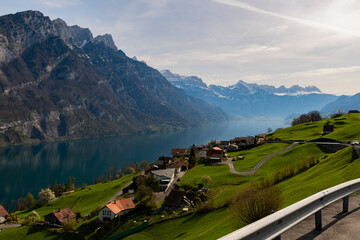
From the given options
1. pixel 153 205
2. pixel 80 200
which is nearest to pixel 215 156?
pixel 153 205

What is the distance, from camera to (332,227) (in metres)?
10.1

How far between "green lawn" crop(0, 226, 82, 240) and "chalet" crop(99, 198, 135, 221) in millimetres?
8238

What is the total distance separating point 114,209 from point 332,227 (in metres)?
65.7

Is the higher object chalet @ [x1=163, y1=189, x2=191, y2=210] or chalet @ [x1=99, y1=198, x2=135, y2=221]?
chalet @ [x1=163, y1=189, x2=191, y2=210]

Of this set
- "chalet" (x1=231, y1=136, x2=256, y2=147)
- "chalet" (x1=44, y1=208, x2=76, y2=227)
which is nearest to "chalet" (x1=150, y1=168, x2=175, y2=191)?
"chalet" (x1=44, y1=208, x2=76, y2=227)

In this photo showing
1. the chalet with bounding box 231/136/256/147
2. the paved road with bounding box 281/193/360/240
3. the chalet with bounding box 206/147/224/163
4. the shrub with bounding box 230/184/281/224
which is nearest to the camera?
the paved road with bounding box 281/193/360/240

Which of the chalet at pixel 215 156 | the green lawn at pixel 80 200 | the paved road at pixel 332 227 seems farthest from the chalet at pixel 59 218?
the paved road at pixel 332 227

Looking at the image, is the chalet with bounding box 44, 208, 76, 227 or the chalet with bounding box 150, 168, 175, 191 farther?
the chalet with bounding box 150, 168, 175, 191

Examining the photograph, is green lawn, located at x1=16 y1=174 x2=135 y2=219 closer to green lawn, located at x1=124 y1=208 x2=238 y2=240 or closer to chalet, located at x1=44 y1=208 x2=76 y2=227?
chalet, located at x1=44 y1=208 x2=76 y2=227

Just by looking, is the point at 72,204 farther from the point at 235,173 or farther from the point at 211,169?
the point at 235,173

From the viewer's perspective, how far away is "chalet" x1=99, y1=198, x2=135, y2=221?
66819 millimetres

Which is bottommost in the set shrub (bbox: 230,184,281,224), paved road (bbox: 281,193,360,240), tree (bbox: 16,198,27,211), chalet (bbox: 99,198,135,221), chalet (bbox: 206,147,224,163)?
tree (bbox: 16,198,27,211)

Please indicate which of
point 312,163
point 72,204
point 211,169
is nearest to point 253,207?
point 312,163

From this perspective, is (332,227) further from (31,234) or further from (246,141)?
(246,141)
